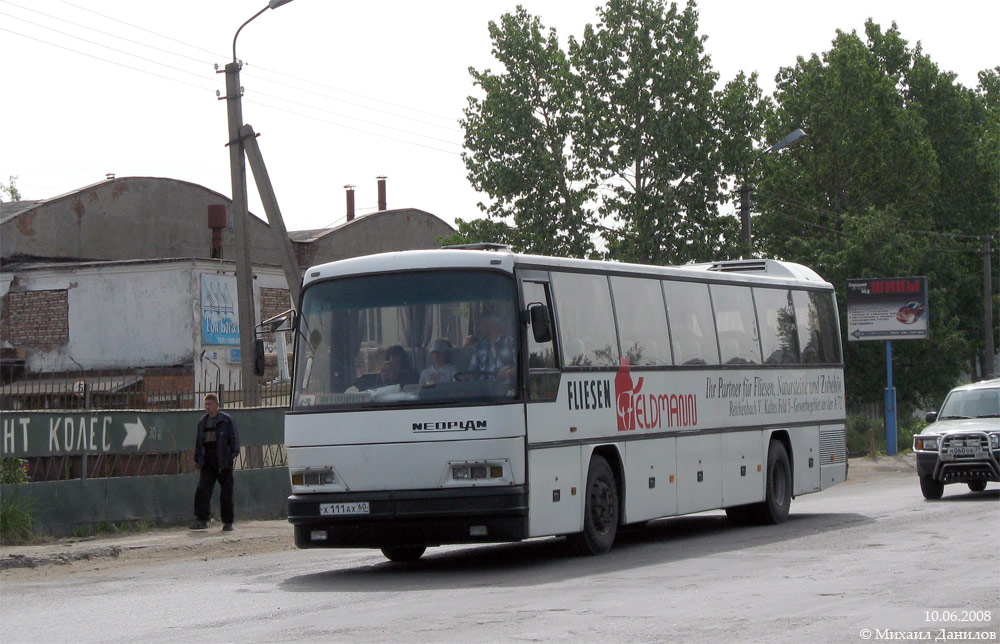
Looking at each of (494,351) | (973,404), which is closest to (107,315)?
(973,404)

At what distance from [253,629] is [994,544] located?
819cm

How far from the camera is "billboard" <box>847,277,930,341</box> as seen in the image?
134 feet

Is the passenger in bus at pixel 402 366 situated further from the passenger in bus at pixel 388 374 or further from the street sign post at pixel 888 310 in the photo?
the street sign post at pixel 888 310

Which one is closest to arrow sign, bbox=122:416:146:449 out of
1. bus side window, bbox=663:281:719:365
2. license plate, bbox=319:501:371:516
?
license plate, bbox=319:501:371:516

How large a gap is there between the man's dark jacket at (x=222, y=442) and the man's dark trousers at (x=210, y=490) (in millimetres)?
98

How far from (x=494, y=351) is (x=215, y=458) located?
22.0ft

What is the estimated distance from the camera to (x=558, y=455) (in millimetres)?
13484

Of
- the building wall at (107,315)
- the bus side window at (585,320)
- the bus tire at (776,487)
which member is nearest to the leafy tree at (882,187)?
the building wall at (107,315)

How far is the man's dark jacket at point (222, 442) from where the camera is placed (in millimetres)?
18328

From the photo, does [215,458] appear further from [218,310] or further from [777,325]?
[218,310]

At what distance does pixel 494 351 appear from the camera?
13.0 meters

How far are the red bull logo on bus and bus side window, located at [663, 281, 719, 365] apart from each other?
1.67ft

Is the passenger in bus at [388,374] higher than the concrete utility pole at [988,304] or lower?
lower

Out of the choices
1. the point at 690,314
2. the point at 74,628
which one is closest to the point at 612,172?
the point at 690,314
